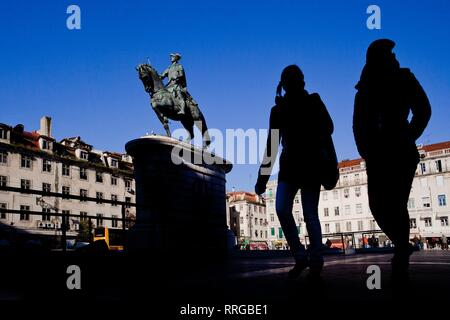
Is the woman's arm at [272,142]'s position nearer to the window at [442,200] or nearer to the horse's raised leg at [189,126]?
the horse's raised leg at [189,126]

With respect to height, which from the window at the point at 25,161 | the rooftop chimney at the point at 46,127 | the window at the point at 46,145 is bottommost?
the window at the point at 25,161

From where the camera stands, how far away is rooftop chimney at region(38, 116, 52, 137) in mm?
48812

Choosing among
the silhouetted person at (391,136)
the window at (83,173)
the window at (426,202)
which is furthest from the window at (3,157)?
the window at (426,202)

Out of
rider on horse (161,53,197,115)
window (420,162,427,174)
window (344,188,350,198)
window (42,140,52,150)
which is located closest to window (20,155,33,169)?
window (42,140,52,150)

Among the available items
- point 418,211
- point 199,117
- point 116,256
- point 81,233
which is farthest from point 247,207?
point 116,256

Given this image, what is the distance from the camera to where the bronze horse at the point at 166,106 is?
43.0 ft

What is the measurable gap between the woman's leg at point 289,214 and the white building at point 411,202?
5039 centimetres

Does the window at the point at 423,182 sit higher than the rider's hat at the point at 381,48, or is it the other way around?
the window at the point at 423,182

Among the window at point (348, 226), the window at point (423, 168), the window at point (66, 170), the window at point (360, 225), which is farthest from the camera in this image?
the window at point (348, 226)

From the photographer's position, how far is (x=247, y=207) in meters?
84.4

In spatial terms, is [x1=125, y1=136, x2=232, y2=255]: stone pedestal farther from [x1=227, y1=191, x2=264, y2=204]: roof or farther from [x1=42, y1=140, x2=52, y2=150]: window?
[x1=227, y1=191, x2=264, y2=204]: roof

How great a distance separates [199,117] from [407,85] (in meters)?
10.9

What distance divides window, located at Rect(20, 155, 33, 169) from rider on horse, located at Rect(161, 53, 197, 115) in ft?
113

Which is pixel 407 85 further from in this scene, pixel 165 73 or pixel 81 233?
pixel 81 233
